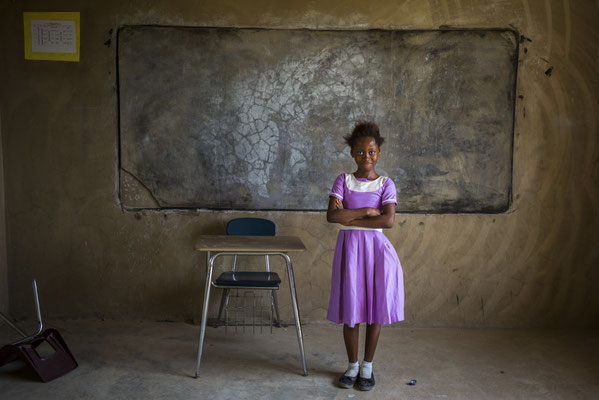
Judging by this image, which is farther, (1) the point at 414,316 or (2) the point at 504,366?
(1) the point at 414,316

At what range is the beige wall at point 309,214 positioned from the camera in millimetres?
3252

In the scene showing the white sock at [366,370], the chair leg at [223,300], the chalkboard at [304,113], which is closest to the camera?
the white sock at [366,370]

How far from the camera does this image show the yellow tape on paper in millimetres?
3213

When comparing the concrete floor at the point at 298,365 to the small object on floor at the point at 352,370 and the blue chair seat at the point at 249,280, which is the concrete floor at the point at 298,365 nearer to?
the small object on floor at the point at 352,370

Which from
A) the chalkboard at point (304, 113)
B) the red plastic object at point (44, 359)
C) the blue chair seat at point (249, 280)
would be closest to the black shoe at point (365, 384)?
the blue chair seat at point (249, 280)

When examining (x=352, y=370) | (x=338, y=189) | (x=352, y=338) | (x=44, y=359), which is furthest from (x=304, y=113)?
(x=44, y=359)

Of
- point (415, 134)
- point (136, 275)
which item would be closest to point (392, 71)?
point (415, 134)

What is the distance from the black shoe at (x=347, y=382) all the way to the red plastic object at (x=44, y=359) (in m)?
1.48

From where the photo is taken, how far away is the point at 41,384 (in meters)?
2.41

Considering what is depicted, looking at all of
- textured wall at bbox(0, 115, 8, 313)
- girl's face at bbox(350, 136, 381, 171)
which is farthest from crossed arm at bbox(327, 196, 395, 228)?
textured wall at bbox(0, 115, 8, 313)

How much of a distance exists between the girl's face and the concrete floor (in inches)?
46.2

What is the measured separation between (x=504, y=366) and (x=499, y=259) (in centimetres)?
89

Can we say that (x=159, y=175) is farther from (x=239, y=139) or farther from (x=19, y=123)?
(x=19, y=123)

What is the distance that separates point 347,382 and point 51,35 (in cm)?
298
